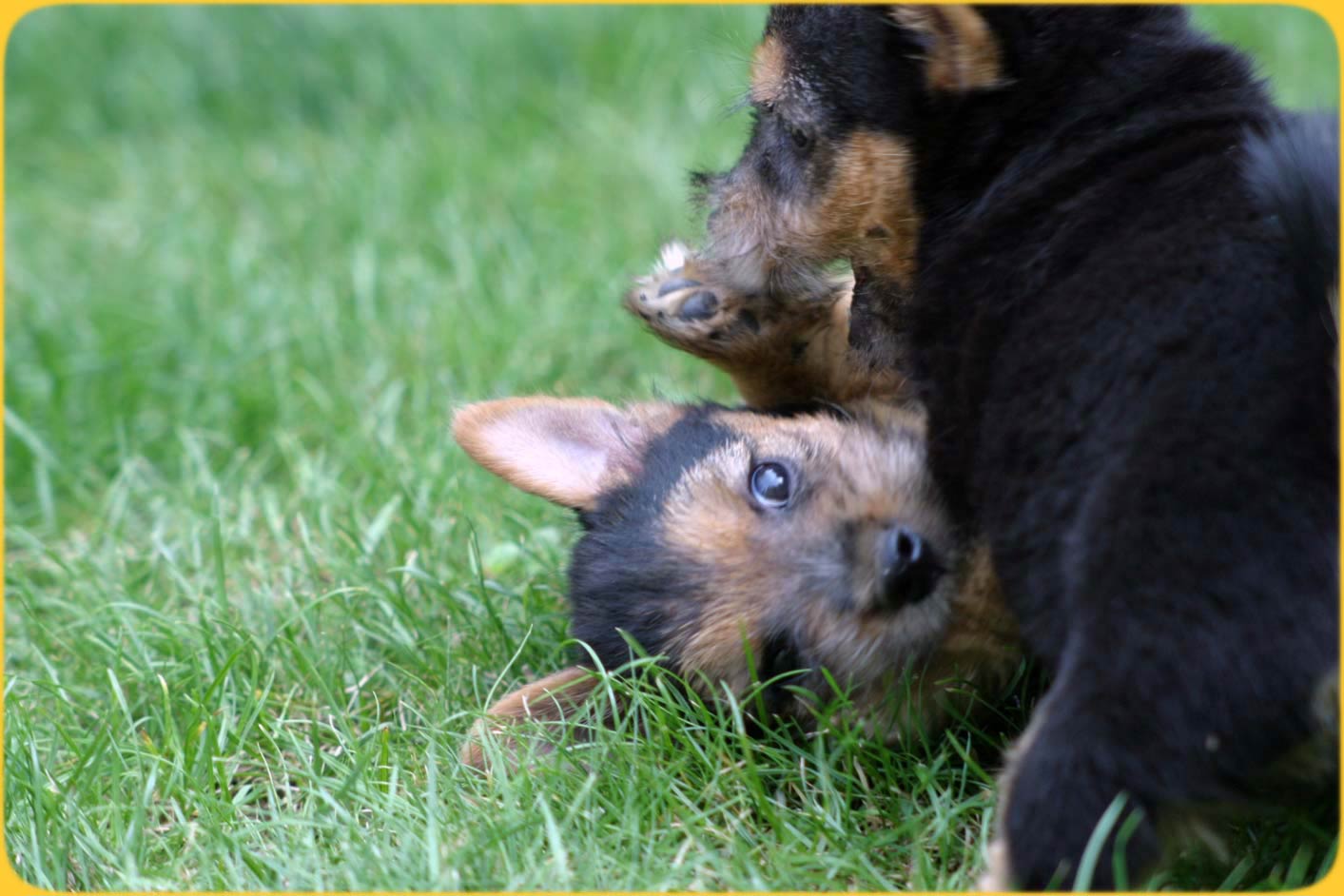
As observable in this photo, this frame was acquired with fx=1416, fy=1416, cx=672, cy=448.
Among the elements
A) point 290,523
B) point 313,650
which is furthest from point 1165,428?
point 290,523

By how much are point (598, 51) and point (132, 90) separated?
2.85 meters

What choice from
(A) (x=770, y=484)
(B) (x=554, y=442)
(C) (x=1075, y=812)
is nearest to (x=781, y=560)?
(A) (x=770, y=484)

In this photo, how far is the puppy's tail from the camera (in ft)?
8.22

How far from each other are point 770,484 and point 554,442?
72 cm

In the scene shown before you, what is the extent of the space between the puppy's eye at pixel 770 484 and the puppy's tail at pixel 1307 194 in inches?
49.1

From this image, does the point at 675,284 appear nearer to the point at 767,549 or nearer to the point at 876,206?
the point at 876,206

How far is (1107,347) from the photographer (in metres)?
2.62

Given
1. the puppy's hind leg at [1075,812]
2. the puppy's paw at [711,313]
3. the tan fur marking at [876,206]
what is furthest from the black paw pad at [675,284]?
the puppy's hind leg at [1075,812]

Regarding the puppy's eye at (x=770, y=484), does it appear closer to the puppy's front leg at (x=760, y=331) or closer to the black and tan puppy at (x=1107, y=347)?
the black and tan puppy at (x=1107, y=347)

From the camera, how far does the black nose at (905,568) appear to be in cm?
307

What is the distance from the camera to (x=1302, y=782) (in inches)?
95.0

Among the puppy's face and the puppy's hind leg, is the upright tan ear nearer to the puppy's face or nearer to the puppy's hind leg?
the puppy's face

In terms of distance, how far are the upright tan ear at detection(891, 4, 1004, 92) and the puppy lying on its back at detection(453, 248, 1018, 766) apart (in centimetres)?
77

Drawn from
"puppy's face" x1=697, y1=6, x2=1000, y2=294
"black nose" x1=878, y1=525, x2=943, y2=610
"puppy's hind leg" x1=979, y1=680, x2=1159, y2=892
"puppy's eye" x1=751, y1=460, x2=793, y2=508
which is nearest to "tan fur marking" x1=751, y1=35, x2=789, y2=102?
"puppy's face" x1=697, y1=6, x2=1000, y2=294
